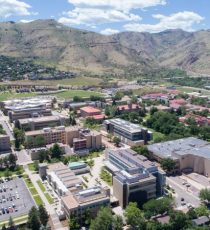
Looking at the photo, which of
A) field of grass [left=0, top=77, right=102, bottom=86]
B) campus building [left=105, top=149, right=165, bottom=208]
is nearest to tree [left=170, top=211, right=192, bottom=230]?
campus building [left=105, top=149, right=165, bottom=208]

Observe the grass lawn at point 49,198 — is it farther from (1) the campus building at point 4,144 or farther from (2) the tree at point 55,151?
(1) the campus building at point 4,144

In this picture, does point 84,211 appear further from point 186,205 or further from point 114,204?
point 186,205

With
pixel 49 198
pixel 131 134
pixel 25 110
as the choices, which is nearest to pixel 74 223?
pixel 49 198

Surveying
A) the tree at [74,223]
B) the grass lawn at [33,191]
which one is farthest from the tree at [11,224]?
the grass lawn at [33,191]

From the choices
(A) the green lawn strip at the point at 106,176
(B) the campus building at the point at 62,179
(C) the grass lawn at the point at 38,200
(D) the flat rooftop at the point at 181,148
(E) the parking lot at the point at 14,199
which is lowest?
(E) the parking lot at the point at 14,199

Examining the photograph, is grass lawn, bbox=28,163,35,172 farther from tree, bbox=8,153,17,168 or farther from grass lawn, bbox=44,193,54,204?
grass lawn, bbox=44,193,54,204

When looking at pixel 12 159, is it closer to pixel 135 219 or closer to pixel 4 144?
pixel 4 144
